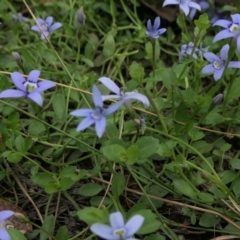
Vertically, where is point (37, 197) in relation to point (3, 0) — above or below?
below

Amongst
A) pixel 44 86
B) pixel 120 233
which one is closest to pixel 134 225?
pixel 120 233

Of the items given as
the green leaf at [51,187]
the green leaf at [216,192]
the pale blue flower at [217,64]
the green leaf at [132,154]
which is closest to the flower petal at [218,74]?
the pale blue flower at [217,64]

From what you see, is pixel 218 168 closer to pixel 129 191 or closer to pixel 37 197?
pixel 129 191

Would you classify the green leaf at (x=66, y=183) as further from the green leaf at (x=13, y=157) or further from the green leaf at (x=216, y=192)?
the green leaf at (x=216, y=192)

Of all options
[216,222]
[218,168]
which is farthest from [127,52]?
[216,222]

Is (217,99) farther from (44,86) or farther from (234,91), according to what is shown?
(44,86)

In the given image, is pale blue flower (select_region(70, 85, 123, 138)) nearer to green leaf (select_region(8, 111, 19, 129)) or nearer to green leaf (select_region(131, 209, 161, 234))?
green leaf (select_region(131, 209, 161, 234))
